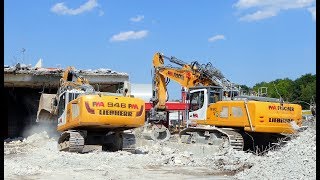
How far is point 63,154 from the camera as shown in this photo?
13930mm

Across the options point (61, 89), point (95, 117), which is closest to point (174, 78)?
point (61, 89)

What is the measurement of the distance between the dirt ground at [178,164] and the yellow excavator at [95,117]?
483mm

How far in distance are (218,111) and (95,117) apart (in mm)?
4596

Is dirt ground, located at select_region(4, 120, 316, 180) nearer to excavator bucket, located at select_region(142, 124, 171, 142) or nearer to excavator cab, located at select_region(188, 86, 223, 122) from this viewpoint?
excavator cab, located at select_region(188, 86, 223, 122)

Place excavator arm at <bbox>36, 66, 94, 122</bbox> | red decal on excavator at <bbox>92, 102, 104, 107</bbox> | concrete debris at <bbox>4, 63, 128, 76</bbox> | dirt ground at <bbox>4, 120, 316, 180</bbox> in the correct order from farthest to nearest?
concrete debris at <bbox>4, 63, 128, 76</bbox>
excavator arm at <bbox>36, 66, 94, 122</bbox>
red decal on excavator at <bbox>92, 102, 104, 107</bbox>
dirt ground at <bbox>4, 120, 316, 180</bbox>

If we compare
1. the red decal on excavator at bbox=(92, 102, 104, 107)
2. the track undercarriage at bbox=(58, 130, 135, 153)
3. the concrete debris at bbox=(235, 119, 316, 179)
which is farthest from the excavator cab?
the concrete debris at bbox=(235, 119, 316, 179)

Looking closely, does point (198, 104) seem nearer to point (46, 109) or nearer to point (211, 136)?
point (211, 136)

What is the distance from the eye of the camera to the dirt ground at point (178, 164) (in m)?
9.34

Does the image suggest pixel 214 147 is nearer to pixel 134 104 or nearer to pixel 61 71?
pixel 134 104

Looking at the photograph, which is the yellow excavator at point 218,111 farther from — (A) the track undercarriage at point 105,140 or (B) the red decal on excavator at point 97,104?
(B) the red decal on excavator at point 97,104

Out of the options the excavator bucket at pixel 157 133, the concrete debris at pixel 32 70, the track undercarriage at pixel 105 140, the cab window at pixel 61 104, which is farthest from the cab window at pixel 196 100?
the concrete debris at pixel 32 70

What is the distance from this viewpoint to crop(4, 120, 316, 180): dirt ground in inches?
368
